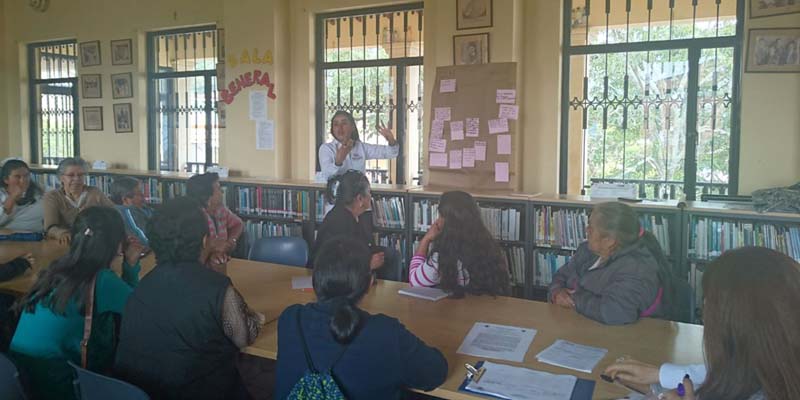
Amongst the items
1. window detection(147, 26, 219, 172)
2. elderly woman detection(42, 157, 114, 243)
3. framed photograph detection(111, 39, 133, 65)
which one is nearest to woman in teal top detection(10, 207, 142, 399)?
elderly woman detection(42, 157, 114, 243)

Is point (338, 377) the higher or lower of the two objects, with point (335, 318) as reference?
lower

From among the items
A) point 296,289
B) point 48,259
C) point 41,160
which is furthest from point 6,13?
point 296,289

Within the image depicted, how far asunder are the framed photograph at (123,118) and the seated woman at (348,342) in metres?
6.99

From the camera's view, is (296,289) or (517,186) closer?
(296,289)

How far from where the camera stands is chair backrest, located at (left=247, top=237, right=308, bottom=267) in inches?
173

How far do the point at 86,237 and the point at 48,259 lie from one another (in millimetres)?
1751

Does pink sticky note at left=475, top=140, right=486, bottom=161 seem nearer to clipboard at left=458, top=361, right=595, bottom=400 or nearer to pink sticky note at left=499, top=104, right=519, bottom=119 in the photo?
pink sticky note at left=499, top=104, right=519, bottom=119

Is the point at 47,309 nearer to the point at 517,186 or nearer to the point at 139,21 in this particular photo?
the point at 517,186

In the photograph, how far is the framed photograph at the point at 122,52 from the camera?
8.16 m

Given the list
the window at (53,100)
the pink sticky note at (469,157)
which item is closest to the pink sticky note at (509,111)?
the pink sticky note at (469,157)

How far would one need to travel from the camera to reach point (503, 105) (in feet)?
18.5

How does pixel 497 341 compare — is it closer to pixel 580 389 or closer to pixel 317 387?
pixel 580 389

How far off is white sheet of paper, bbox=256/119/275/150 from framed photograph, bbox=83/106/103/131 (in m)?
2.80

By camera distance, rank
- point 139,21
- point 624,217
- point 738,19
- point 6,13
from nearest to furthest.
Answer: point 624,217 → point 738,19 → point 139,21 → point 6,13
